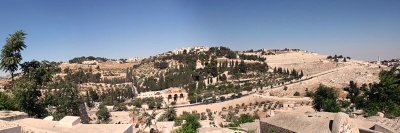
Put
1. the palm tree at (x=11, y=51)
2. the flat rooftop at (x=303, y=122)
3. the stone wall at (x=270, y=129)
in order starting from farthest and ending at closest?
the palm tree at (x=11, y=51) → the stone wall at (x=270, y=129) → the flat rooftop at (x=303, y=122)

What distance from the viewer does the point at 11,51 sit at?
2280 centimetres

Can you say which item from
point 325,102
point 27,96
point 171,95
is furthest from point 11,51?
point 171,95

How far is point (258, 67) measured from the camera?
80.4 meters

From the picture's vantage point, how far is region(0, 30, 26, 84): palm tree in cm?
2247

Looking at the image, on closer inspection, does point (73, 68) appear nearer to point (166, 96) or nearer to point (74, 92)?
point (166, 96)

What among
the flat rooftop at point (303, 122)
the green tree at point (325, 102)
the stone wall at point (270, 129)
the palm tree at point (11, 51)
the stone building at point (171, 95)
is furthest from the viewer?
the stone building at point (171, 95)

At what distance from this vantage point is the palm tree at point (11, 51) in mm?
22469

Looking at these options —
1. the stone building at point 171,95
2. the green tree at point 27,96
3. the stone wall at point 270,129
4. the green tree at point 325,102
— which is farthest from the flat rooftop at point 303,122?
the stone building at point 171,95

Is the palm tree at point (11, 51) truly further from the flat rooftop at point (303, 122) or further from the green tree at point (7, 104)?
the flat rooftop at point (303, 122)

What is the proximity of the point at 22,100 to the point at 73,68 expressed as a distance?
8005 centimetres

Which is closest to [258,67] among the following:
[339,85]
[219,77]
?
[219,77]

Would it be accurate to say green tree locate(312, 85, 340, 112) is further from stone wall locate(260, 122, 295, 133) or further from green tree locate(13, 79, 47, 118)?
green tree locate(13, 79, 47, 118)

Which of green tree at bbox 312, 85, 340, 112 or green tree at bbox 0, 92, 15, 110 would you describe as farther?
green tree at bbox 312, 85, 340, 112

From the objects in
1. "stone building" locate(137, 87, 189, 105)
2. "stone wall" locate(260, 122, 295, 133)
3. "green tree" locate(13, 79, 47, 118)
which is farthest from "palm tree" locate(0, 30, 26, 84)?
"stone building" locate(137, 87, 189, 105)
